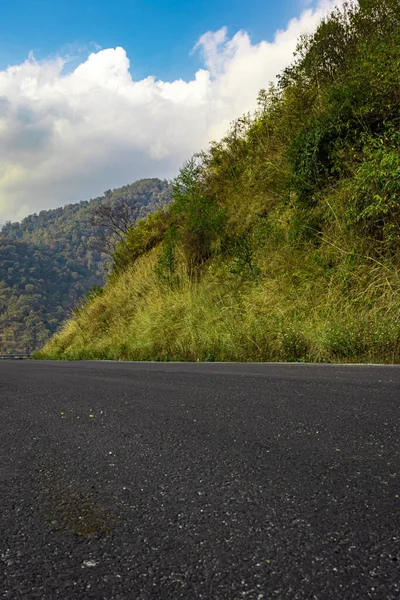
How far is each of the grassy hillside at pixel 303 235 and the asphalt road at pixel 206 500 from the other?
4089 millimetres

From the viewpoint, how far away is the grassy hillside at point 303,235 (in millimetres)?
8164

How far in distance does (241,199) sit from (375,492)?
43.2 ft

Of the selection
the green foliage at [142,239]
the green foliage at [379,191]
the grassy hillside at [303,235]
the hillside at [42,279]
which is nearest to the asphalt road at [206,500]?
the grassy hillside at [303,235]

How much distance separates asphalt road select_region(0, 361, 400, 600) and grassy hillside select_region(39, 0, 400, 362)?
4.09 m

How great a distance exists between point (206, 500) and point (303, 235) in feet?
29.6

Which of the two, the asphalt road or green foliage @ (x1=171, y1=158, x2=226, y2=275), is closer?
the asphalt road

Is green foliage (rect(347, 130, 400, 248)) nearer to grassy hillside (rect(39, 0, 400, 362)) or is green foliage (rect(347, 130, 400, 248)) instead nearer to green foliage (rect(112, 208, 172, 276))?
grassy hillside (rect(39, 0, 400, 362))

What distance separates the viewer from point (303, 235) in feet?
34.3

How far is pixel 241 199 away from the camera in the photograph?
1459 centimetres

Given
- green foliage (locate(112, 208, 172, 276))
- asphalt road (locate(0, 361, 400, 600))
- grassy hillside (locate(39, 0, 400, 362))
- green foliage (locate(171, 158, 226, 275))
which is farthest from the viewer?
green foliage (locate(112, 208, 172, 276))

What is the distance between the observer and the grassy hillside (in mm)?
8164

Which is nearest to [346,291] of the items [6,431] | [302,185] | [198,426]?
[302,185]

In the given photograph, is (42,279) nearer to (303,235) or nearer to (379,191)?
(303,235)

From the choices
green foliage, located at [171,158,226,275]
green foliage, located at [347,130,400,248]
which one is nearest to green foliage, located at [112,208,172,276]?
green foliage, located at [171,158,226,275]
